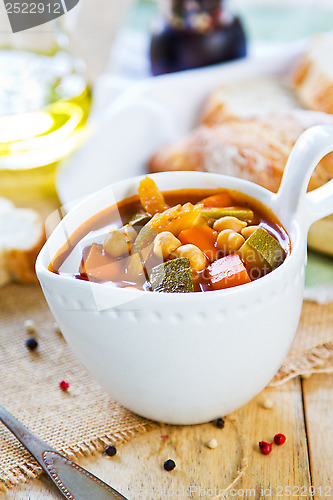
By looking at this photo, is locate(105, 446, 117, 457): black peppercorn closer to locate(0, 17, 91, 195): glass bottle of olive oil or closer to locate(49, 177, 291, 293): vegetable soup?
locate(49, 177, 291, 293): vegetable soup

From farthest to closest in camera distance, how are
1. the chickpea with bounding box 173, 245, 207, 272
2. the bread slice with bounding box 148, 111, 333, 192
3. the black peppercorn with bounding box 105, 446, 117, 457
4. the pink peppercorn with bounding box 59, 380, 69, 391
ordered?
the bread slice with bounding box 148, 111, 333, 192 < the pink peppercorn with bounding box 59, 380, 69, 391 < the black peppercorn with bounding box 105, 446, 117, 457 < the chickpea with bounding box 173, 245, 207, 272

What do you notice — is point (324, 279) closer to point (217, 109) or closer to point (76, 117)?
point (217, 109)

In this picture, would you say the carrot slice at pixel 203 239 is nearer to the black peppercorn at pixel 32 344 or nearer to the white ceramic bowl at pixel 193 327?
the white ceramic bowl at pixel 193 327

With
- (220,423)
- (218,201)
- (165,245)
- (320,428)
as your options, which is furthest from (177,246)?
(320,428)

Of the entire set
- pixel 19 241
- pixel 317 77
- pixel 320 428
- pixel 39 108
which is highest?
pixel 39 108

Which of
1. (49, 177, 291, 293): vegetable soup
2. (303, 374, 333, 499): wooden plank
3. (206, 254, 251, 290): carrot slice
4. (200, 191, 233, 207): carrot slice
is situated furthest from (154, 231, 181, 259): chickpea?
(303, 374, 333, 499): wooden plank

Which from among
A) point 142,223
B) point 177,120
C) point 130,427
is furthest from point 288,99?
point 130,427

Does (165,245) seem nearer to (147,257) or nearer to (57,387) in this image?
(147,257)
